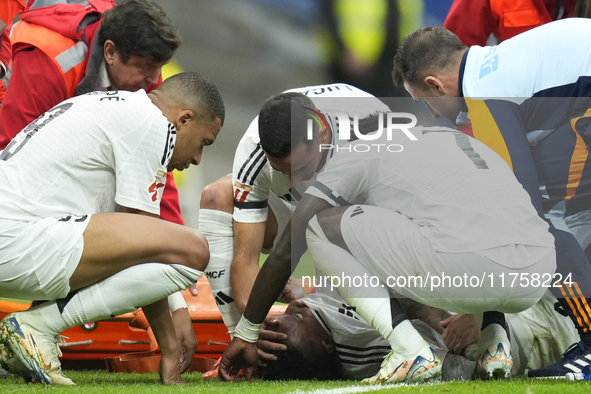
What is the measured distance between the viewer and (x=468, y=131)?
2992 millimetres

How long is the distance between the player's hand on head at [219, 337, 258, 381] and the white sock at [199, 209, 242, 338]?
46 cm

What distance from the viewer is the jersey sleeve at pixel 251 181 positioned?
294cm

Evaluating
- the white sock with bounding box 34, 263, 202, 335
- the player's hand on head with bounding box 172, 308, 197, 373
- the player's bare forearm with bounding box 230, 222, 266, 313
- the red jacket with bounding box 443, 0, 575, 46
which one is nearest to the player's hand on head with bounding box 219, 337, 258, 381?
the player's hand on head with bounding box 172, 308, 197, 373

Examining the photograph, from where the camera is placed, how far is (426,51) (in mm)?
2887

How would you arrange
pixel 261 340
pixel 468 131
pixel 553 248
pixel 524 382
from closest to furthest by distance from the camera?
1. pixel 524 382
2. pixel 553 248
3. pixel 261 340
4. pixel 468 131

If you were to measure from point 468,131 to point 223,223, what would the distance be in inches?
50.3

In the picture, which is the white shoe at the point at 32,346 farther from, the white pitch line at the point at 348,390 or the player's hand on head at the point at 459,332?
the player's hand on head at the point at 459,332

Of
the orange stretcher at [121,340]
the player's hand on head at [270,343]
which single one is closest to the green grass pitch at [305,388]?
the player's hand on head at [270,343]

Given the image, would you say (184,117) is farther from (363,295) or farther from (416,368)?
(416,368)

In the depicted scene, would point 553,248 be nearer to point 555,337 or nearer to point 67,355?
point 555,337

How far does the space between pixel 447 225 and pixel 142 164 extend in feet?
3.63

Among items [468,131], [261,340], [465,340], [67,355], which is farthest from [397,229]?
[67,355]

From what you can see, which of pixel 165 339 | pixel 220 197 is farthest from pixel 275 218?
pixel 165 339

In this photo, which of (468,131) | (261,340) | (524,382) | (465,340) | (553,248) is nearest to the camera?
(524,382)
